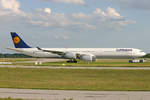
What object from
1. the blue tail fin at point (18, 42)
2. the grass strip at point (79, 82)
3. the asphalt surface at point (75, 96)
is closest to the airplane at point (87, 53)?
the blue tail fin at point (18, 42)

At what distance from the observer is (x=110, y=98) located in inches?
591

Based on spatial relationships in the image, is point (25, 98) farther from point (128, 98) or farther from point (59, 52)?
point (59, 52)

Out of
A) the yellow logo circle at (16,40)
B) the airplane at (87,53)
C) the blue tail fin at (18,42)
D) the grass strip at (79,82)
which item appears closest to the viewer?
the grass strip at (79,82)

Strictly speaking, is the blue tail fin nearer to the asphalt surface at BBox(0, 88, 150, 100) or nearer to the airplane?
the airplane

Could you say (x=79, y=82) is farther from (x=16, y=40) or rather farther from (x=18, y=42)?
(x=16, y=40)

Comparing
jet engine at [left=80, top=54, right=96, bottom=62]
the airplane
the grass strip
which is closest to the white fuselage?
the airplane

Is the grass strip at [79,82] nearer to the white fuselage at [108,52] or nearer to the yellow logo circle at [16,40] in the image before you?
the white fuselage at [108,52]

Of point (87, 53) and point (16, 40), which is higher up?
point (16, 40)

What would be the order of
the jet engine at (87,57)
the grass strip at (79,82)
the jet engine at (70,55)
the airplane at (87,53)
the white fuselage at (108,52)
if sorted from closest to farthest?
the grass strip at (79,82), the jet engine at (87,57), the jet engine at (70,55), the airplane at (87,53), the white fuselage at (108,52)

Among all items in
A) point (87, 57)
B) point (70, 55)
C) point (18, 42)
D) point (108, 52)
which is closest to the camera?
point (87, 57)

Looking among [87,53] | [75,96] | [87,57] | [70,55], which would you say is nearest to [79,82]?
[75,96]

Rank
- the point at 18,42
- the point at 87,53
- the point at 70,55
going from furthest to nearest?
1. the point at 18,42
2. the point at 87,53
3. the point at 70,55

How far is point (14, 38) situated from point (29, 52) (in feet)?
24.7

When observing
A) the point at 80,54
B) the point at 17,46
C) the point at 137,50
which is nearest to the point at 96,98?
the point at 80,54
